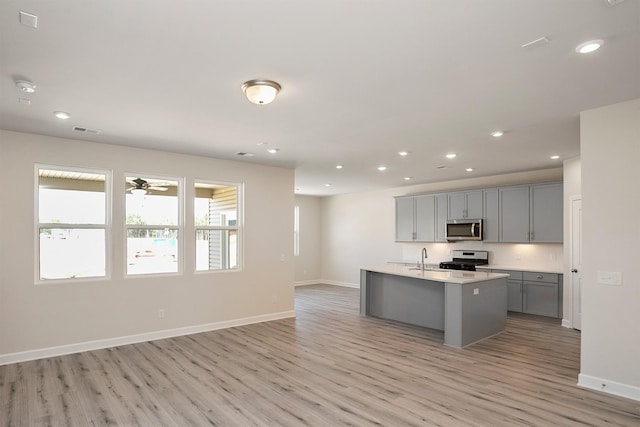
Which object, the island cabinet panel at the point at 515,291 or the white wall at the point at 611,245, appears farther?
the island cabinet panel at the point at 515,291

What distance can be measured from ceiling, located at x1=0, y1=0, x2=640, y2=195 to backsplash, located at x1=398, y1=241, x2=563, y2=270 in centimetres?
278

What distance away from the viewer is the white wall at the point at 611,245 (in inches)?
136

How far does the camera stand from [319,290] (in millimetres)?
10078

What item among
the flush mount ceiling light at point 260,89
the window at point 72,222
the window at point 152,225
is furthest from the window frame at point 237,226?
the flush mount ceiling light at point 260,89

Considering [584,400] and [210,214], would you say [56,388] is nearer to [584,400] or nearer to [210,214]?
[210,214]

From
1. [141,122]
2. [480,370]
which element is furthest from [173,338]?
[480,370]

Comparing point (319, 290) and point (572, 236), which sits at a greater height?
point (572, 236)

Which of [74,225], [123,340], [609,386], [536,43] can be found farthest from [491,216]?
[74,225]

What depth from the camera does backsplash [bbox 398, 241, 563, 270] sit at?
22.9ft

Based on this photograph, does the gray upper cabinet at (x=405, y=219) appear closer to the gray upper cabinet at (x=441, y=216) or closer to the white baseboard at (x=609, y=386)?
the gray upper cabinet at (x=441, y=216)

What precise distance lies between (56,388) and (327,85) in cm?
381

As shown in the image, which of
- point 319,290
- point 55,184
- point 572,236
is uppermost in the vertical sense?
point 55,184

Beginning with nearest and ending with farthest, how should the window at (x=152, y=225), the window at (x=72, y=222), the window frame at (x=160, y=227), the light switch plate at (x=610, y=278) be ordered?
the light switch plate at (x=610, y=278) < the window at (x=72, y=222) < the window frame at (x=160, y=227) < the window at (x=152, y=225)

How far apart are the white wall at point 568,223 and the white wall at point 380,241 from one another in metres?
0.85
